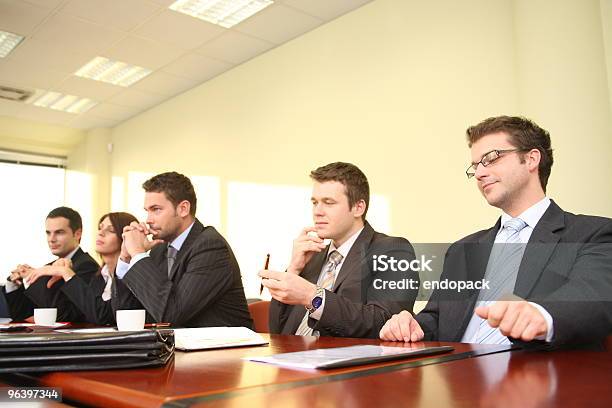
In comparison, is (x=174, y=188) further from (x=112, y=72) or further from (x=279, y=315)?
(x=112, y=72)

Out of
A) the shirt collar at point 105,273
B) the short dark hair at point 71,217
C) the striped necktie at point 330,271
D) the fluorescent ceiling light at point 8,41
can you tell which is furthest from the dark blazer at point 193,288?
the fluorescent ceiling light at point 8,41

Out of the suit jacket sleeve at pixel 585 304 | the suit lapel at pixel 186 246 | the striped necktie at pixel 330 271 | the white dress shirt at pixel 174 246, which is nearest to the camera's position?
the suit jacket sleeve at pixel 585 304

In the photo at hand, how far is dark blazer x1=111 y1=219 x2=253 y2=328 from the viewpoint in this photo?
6.90ft

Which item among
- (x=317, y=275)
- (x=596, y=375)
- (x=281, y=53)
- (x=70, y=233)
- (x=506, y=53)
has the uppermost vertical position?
(x=281, y=53)

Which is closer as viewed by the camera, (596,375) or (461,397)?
(461,397)

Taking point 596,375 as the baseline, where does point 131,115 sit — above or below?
above

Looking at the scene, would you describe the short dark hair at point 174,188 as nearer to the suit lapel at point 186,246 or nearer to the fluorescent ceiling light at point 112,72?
the suit lapel at point 186,246

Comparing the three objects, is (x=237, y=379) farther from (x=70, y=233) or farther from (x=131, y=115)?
(x=131, y=115)

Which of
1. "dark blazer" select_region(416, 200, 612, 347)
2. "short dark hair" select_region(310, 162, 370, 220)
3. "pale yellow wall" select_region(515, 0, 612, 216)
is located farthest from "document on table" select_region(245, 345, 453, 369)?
"pale yellow wall" select_region(515, 0, 612, 216)

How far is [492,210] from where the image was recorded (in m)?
3.46

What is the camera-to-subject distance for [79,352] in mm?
936

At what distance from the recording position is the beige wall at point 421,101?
9.91 ft

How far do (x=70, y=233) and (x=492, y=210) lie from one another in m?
2.88

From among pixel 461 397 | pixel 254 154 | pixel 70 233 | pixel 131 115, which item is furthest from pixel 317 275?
pixel 131 115
